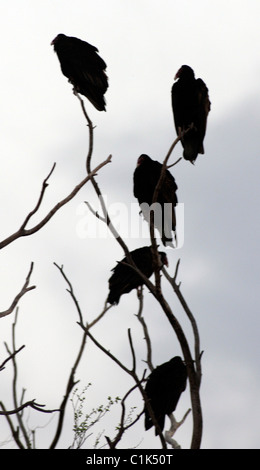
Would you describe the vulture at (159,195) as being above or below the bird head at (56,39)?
below

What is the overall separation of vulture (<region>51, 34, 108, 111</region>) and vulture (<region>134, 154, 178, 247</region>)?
1.99 ft

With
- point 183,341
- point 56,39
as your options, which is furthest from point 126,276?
point 56,39

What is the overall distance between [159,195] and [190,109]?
1.16m

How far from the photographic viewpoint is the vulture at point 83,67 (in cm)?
540

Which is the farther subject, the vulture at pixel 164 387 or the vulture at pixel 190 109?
the vulture at pixel 190 109

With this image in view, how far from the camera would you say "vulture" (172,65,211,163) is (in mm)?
5352

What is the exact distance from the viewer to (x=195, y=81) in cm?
567

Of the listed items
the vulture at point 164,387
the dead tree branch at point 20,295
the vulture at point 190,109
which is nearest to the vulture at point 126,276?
the vulture at point 164,387

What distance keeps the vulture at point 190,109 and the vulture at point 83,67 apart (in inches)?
25.3

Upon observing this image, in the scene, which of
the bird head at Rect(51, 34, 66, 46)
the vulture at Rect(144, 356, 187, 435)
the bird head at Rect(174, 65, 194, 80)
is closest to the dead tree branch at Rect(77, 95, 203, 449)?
the vulture at Rect(144, 356, 187, 435)

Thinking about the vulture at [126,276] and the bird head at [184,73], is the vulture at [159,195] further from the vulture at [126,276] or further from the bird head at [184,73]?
the bird head at [184,73]

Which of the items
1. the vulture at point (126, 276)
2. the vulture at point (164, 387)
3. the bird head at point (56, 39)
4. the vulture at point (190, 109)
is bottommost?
the vulture at point (164, 387)
